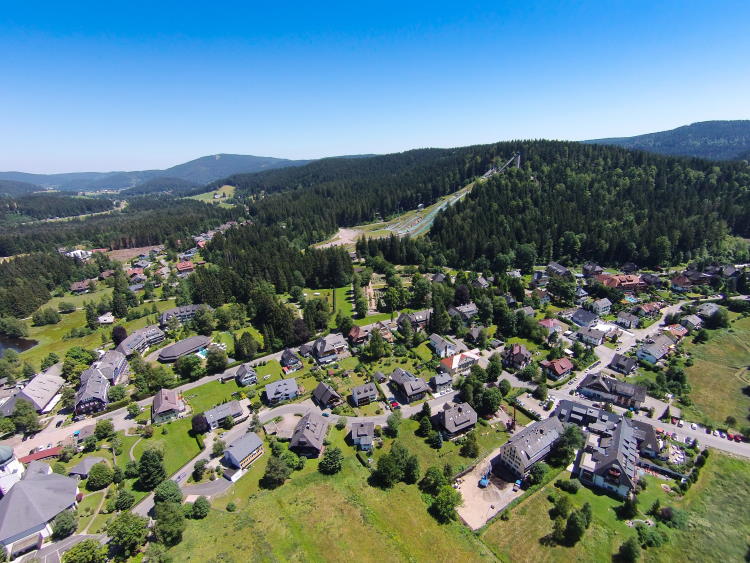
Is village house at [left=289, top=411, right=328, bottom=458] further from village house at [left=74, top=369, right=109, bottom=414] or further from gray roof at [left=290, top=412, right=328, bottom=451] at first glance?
village house at [left=74, top=369, right=109, bottom=414]

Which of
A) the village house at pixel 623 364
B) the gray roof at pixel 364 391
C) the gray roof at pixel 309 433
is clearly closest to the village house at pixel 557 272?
the village house at pixel 623 364

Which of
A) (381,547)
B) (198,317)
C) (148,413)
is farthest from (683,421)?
(198,317)

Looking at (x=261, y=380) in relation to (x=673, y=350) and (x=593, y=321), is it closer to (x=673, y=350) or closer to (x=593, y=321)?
(x=593, y=321)

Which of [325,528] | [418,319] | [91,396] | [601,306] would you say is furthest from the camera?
[601,306]

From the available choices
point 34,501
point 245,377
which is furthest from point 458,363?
point 34,501

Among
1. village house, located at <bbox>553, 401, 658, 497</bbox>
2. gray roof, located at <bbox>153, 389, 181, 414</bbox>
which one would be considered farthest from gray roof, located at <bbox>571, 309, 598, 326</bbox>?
gray roof, located at <bbox>153, 389, 181, 414</bbox>

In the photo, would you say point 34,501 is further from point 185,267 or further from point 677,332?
point 185,267
